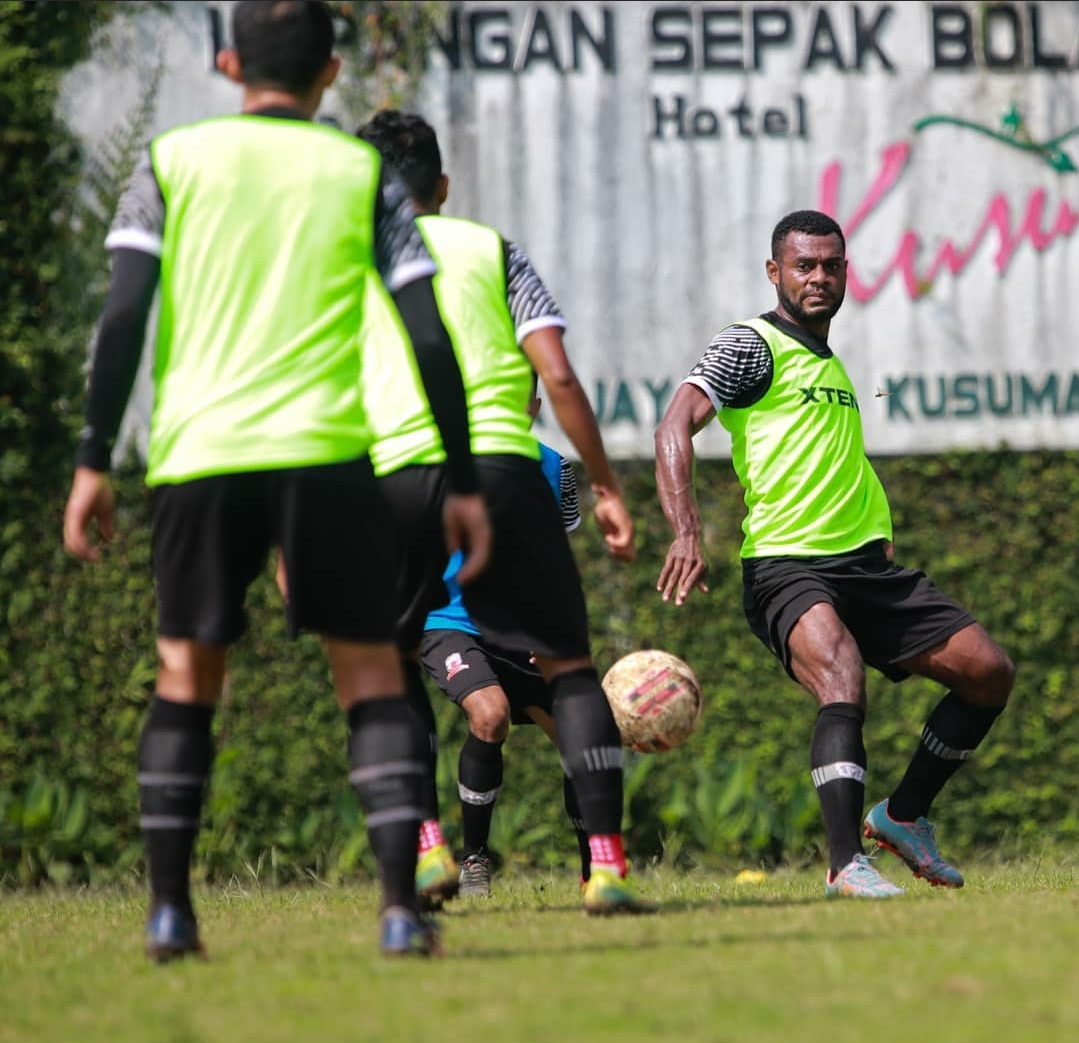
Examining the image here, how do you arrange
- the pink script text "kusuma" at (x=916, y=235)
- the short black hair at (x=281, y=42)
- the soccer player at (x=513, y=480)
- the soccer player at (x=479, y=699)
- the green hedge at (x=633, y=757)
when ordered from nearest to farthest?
1. the short black hair at (x=281, y=42)
2. the soccer player at (x=513, y=480)
3. the soccer player at (x=479, y=699)
4. the green hedge at (x=633, y=757)
5. the pink script text "kusuma" at (x=916, y=235)

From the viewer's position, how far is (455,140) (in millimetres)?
10211

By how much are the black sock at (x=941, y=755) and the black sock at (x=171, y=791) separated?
3.10 metres

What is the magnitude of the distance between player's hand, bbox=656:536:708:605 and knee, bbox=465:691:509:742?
109 cm

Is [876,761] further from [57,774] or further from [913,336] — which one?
[57,774]

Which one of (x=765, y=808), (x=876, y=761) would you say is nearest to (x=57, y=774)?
(x=765, y=808)

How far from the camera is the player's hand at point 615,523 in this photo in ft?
17.0

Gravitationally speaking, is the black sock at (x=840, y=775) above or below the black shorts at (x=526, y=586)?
below

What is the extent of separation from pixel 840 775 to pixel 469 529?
2182 millimetres

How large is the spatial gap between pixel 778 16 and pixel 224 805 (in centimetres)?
535

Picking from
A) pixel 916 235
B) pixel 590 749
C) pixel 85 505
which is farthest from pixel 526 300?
pixel 916 235

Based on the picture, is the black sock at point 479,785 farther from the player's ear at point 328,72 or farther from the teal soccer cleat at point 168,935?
the player's ear at point 328,72

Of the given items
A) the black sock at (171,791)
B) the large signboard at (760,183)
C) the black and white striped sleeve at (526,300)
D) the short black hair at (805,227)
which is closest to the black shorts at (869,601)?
the short black hair at (805,227)

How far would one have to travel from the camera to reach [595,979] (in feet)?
13.0

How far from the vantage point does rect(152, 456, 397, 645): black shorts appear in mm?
4375
